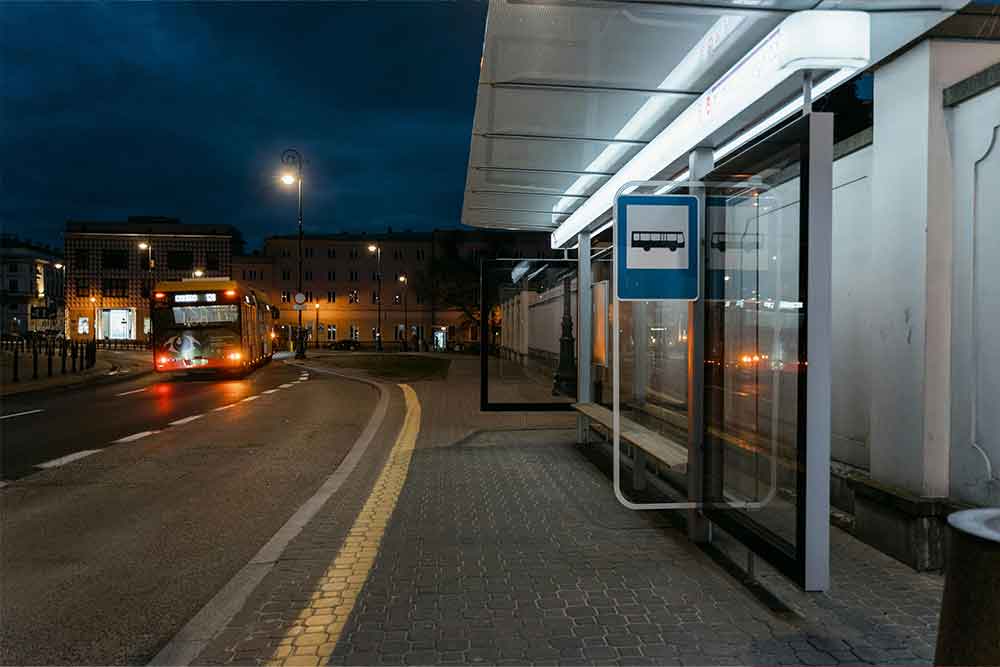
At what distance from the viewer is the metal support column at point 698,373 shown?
5.52 m

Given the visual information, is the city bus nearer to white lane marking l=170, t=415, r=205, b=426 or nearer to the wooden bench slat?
white lane marking l=170, t=415, r=205, b=426

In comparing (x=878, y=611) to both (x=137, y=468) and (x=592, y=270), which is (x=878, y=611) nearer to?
(x=592, y=270)

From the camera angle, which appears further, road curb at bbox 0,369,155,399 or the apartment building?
the apartment building

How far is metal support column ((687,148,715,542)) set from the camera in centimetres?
552

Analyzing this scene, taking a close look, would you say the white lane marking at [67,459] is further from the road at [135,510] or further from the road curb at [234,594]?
the road curb at [234,594]

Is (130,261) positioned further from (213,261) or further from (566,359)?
(566,359)

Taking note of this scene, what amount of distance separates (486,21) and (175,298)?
2424cm

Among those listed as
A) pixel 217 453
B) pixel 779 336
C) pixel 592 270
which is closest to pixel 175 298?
pixel 217 453

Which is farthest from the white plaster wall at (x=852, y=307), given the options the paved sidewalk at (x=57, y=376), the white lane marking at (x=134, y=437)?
the paved sidewalk at (x=57, y=376)

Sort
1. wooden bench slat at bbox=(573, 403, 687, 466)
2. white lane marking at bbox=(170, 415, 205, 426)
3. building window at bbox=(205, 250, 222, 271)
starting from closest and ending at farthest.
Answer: wooden bench slat at bbox=(573, 403, 687, 466) < white lane marking at bbox=(170, 415, 205, 426) < building window at bbox=(205, 250, 222, 271)

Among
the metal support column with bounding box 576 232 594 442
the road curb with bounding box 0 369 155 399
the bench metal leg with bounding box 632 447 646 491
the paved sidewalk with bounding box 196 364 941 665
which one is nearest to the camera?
the paved sidewalk with bounding box 196 364 941 665

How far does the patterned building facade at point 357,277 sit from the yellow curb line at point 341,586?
88373 mm

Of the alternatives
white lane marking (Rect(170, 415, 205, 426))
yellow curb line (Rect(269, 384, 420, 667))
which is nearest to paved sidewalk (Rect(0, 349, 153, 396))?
white lane marking (Rect(170, 415, 205, 426))

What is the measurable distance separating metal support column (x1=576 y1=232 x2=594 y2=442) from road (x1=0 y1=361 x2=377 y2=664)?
3.33m
